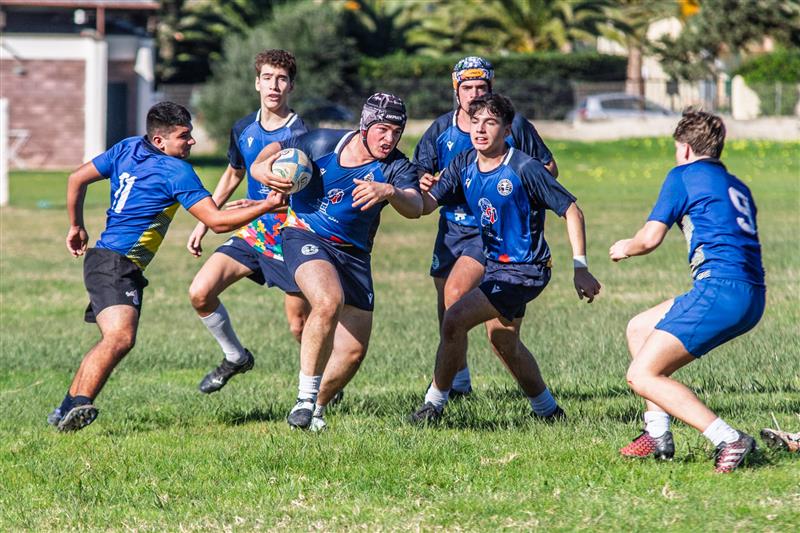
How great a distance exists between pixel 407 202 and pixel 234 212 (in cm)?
106

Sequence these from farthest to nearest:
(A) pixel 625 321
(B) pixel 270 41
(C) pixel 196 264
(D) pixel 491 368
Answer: (B) pixel 270 41 → (C) pixel 196 264 → (A) pixel 625 321 → (D) pixel 491 368

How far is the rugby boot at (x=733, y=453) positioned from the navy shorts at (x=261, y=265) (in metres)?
3.61

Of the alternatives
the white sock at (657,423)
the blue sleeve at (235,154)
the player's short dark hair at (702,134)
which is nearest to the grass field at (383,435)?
the white sock at (657,423)

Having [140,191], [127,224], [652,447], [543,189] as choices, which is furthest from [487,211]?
[127,224]

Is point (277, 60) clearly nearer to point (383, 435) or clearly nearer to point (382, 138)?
point (382, 138)

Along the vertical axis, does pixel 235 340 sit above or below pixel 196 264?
above

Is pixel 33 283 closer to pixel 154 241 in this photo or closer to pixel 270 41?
pixel 154 241

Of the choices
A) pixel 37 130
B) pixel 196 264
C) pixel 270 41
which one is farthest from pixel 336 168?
pixel 270 41

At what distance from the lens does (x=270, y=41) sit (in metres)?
56.2

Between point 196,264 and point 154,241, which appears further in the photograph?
point 196,264

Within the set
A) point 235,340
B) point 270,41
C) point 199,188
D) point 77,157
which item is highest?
point 199,188

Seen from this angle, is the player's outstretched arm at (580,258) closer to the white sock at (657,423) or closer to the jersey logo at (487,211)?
the jersey logo at (487,211)

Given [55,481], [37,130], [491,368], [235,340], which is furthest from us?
[37,130]

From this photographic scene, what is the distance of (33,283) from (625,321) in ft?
27.7
